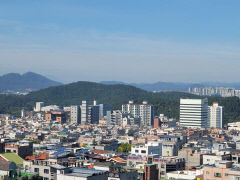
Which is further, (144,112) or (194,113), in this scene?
(144,112)

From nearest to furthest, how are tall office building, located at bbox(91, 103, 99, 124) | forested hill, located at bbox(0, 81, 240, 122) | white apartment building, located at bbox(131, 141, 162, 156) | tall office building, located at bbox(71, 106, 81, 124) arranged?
white apartment building, located at bbox(131, 141, 162, 156) < tall office building, located at bbox(71, 106, 81, 124) < tall office building, located at bbox(91, 103, 99, 124) < forested hill, located at bbox(0, 81, 240, 122)

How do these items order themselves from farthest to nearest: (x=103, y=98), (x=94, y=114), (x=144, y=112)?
(x=103, y=98) < (x=94, y=114) < (x=144, y=112)

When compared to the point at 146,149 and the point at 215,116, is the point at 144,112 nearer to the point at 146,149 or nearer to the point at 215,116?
the point at 215,116

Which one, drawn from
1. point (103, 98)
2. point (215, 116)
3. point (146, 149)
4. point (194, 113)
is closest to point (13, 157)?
point (146, 149)

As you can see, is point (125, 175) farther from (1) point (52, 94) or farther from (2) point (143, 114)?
(1) point (52, 94)

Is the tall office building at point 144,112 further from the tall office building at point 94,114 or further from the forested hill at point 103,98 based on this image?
the forested hill at point 103,98

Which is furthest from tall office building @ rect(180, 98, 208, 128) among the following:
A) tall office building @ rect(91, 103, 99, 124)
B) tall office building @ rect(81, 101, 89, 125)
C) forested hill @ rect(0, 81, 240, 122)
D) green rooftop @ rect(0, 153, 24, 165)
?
green rooftop @ rect(0, 153, 24, 165)

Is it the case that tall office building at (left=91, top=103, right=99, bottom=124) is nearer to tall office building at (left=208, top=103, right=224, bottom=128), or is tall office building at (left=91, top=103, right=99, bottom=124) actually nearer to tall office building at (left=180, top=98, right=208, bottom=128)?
tall office building at (left=180, top=98, right=208, bottom=128)
